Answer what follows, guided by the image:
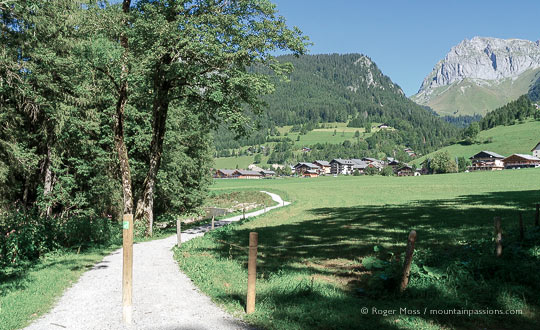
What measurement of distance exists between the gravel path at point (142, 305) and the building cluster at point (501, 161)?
14748cm

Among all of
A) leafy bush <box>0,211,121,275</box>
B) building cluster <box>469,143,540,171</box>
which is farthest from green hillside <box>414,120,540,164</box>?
leafy bush <box>0,211,121,275</box>

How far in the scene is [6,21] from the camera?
17109mm

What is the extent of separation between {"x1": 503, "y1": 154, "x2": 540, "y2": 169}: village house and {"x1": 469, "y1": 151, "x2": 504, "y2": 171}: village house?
8.02ft

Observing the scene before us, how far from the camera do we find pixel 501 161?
470 ft

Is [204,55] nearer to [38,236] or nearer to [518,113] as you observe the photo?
[38,236]

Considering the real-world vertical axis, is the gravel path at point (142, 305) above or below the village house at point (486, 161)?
below

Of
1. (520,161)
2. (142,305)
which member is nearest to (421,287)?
(142,305)

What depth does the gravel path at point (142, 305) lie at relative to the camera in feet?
22.5

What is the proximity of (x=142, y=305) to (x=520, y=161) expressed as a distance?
535 ft

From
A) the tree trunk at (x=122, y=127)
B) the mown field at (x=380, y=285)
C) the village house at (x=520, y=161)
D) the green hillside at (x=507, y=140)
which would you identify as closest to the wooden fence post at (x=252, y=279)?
the mown field at (x=380, y=285)

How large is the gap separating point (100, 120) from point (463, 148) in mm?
189364

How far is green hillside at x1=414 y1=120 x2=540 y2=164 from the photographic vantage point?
506 ft

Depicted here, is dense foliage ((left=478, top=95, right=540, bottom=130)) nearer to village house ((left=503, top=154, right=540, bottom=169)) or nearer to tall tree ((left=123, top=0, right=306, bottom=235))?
village house ((left=503, top=154, right=540, bottom=169))

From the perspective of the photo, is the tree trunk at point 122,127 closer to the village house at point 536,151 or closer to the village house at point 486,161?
the village house at point 486,161
